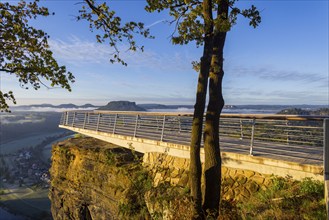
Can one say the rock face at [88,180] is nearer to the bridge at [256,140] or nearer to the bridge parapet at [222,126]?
the bridge at [256,140]

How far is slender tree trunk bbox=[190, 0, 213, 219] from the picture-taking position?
21.9 feet

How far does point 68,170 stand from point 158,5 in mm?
13291

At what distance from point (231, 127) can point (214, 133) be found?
4204 mm

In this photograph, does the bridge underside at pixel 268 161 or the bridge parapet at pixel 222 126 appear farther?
the bridge parapet at pixel 222 126

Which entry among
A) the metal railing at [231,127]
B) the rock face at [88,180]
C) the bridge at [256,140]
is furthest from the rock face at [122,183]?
the metal railing at [231,127]

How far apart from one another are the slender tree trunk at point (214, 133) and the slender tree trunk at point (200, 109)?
0.94 ft

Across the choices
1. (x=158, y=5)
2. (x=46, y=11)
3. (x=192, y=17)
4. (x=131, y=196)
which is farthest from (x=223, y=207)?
(x=46, y=11)

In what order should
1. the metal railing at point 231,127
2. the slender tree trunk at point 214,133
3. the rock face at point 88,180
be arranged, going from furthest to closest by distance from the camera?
1. the rock face at point 88,180
2. the metal railing at point 231,127
3. the slender tree trunk at point 214,133

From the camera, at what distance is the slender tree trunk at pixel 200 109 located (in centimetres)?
668

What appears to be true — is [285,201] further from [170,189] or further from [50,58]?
[50,58]

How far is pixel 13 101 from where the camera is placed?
8.70 m

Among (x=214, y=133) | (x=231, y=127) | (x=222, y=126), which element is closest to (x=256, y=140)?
(x=231, y=127)

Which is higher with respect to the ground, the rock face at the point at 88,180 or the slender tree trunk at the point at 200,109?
the slender tree trunk at the point at 200,109

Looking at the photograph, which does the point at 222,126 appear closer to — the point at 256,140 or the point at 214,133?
the point at 214,133
